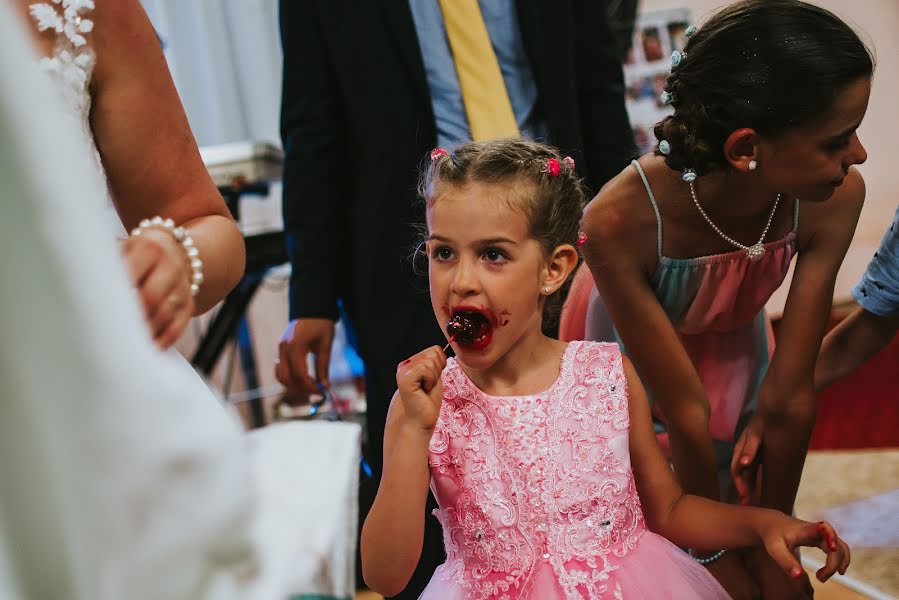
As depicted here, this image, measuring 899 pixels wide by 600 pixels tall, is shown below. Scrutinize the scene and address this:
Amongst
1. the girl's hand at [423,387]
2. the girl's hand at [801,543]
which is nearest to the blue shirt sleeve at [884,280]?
the girl's hand at [801,543]

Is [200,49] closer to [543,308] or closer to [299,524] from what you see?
[543,308]

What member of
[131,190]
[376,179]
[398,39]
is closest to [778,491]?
[376,179]

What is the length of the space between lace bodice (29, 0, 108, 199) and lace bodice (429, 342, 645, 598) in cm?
55

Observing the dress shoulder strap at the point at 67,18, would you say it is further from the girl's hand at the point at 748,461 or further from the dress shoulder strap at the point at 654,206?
the girl's hand at the point at 748,461

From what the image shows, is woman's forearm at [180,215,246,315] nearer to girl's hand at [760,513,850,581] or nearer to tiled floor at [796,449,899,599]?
girl's hand at [760,513,850,581]

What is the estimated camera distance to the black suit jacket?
58.6 inches

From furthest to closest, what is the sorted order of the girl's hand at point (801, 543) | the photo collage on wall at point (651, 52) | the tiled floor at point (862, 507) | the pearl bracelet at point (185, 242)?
the photo collage on wall at point (651, 52)
the tiled floor at point (862, 507)
the girl's hand at point (801, 543)
the pearl bracelet at point (185, 242)

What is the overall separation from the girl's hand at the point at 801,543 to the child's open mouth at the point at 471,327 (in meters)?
0.41

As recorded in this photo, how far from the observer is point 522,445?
1205 millimetres

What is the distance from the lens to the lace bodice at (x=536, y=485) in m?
1.16

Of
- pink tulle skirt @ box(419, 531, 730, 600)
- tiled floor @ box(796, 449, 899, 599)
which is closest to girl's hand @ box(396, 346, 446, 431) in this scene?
pink tulle skirt @ box(419, 531, 730, 600)

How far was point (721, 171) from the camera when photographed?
53.3 inches

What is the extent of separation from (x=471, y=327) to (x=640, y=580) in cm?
38

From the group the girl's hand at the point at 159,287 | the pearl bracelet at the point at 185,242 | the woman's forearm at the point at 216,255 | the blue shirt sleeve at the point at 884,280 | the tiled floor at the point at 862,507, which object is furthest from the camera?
the tiled floor at the point at 862,507
